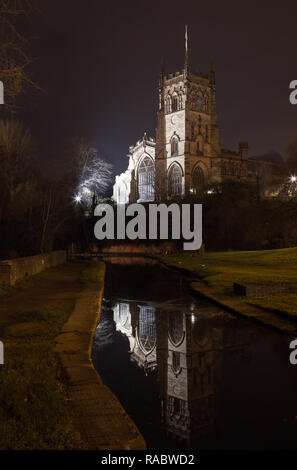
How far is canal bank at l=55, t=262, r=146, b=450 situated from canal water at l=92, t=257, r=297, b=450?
268 mm

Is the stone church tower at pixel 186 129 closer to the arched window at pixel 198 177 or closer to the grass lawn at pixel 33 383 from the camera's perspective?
the arched window at pixel 198 177

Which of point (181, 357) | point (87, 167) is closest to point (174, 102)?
point (87, 167)

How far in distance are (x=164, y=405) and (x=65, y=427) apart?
5.39 ft

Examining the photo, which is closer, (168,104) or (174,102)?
(174,102)

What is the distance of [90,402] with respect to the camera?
5.47 metres

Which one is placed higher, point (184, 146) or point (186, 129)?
point (186, 129)

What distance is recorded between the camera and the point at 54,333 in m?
8.98

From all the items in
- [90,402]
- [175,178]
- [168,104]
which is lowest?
[90,402]

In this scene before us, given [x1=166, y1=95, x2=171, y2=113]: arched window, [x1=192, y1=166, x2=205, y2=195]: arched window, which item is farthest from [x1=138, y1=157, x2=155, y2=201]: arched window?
[x1=166, y1=95, x2=171, y2=113]: arched window

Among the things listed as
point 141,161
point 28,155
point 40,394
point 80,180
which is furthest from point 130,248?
point 40,394

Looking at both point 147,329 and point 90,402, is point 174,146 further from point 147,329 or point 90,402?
point 90,402

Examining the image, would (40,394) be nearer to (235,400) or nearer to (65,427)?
(65,427)

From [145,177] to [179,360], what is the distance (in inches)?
3269

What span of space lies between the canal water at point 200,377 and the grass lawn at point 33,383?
33.8 inches
